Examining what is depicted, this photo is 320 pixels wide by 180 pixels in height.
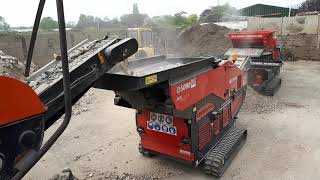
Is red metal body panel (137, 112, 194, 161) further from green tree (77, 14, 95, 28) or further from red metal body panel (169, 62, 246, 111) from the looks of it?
green tree (77, 14, 95, 28)

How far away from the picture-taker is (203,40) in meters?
16.7

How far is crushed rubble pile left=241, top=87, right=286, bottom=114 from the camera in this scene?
7.03 m

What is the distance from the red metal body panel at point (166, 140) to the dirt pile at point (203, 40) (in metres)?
11.7

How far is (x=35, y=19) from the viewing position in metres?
2.36

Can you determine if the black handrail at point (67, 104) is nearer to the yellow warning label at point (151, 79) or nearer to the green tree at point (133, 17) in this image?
the yellow warning label at point (151, 79)

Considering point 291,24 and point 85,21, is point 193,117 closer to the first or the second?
point 291,24

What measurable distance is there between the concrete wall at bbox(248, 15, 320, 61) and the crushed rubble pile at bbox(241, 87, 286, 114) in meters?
7.95

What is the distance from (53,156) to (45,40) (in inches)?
365

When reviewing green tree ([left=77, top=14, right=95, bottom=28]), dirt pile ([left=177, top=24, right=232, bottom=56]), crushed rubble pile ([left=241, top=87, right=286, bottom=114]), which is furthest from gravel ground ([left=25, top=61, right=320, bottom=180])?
green tree ([left=77, top=14, right=95, bottom=28])

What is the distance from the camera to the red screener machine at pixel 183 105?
3531mm

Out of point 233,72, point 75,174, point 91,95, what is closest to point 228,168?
point 233,72

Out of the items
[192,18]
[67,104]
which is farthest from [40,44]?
[192,18]

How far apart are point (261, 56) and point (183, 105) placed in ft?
18.9

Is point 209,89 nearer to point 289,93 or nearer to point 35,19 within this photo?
point 35,19
